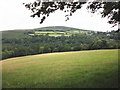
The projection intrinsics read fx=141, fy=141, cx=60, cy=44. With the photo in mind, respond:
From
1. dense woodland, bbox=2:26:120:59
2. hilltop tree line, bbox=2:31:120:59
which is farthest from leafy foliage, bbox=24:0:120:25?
hilltop tree line, bbox=2:31:120:59

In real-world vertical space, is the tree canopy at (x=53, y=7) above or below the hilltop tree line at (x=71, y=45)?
above

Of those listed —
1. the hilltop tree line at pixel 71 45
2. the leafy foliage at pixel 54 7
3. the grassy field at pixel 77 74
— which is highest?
the leafy foliage at pixel 54 7

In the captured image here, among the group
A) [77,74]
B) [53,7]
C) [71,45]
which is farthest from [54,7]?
[71,45]

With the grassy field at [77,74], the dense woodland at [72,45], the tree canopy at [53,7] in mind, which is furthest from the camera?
the dense woodland at [72,45]

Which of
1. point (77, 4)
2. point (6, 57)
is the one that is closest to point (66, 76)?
point (77, 4)

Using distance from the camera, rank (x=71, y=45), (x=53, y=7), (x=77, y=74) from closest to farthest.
Result: (x=53, y=7), (x=77, y=74), (x=71, y=45)

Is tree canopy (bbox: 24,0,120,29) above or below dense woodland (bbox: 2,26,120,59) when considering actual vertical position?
above

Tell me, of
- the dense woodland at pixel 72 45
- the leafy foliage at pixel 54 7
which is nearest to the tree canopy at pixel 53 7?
the leafy foliage at pixel 54 7

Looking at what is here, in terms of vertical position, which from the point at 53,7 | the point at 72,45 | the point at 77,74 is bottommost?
the point at 77,74

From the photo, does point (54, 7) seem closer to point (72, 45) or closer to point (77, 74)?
point (77, 74)

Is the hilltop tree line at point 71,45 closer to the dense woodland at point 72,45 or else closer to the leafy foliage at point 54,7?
the dense woodland at point 72,45

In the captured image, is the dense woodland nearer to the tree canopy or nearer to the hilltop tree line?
the hilltop tree line

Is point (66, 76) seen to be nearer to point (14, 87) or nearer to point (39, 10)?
point (14, 87)

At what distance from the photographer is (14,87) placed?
9.53 meters
